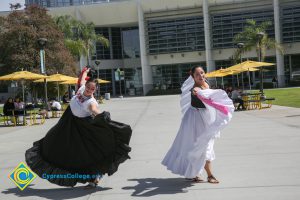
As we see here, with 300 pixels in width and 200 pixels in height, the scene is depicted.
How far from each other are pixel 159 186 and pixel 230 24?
51.3 meters

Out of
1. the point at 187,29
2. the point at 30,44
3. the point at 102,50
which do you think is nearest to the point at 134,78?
the point at 102,50

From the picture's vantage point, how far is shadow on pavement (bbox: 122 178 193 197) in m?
5.69

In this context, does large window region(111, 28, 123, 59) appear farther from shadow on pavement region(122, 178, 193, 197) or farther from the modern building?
shadow on pavement region(122, 178, 193, 197)

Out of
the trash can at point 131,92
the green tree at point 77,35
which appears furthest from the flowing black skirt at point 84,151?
the trash can at point 131,92

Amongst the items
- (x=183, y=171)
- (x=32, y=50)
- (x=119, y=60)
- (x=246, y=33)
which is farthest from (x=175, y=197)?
(x=119, y=60)

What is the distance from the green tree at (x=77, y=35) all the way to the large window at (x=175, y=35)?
7785 millimetres

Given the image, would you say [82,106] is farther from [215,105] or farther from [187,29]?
[187,29]

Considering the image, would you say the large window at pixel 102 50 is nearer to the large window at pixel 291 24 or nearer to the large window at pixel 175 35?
the large window at pixel 175 35

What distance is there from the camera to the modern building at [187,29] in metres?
53.5

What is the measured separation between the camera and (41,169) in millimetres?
5883

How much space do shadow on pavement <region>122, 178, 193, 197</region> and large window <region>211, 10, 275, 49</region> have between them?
50357 mm

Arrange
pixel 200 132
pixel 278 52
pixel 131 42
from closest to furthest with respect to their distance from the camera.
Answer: pixel 200 132, pixel 278 52, pixel 131 42

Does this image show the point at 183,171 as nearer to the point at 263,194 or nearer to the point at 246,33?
the point at 263,194

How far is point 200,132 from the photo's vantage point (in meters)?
5.93
